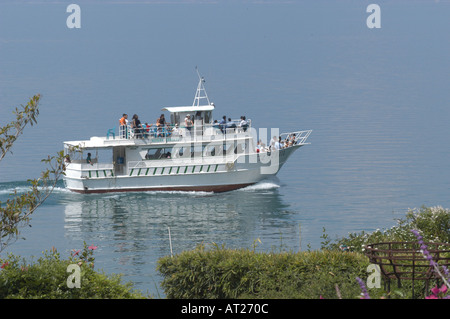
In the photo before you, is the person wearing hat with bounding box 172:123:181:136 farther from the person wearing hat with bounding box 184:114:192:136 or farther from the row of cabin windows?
Answer: the row of cabin windows

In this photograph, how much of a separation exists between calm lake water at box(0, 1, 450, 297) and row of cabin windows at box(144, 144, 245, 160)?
8.07 feet

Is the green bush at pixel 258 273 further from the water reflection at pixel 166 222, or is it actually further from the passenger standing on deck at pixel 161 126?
the passenger standing on deck at pixel 161 126

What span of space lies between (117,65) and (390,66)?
170 ft

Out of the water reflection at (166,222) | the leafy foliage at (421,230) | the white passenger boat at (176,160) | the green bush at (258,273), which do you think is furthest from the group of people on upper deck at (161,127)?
the green bush at (258,273)

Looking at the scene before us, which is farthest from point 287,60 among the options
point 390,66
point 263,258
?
point 263,258

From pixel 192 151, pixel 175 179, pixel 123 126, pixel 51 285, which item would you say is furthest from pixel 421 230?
pixel 123 126

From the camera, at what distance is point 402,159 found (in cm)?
6588

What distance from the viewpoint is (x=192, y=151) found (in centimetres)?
4991

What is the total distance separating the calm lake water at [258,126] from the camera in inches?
1607

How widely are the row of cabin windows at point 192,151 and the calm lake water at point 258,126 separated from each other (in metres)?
2.46

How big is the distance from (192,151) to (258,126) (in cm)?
2915

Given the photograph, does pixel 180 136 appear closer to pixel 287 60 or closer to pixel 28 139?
pixel 28 139

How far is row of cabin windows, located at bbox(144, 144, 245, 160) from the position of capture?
49875mm

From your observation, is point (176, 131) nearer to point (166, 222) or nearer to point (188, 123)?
point (188, 123)
